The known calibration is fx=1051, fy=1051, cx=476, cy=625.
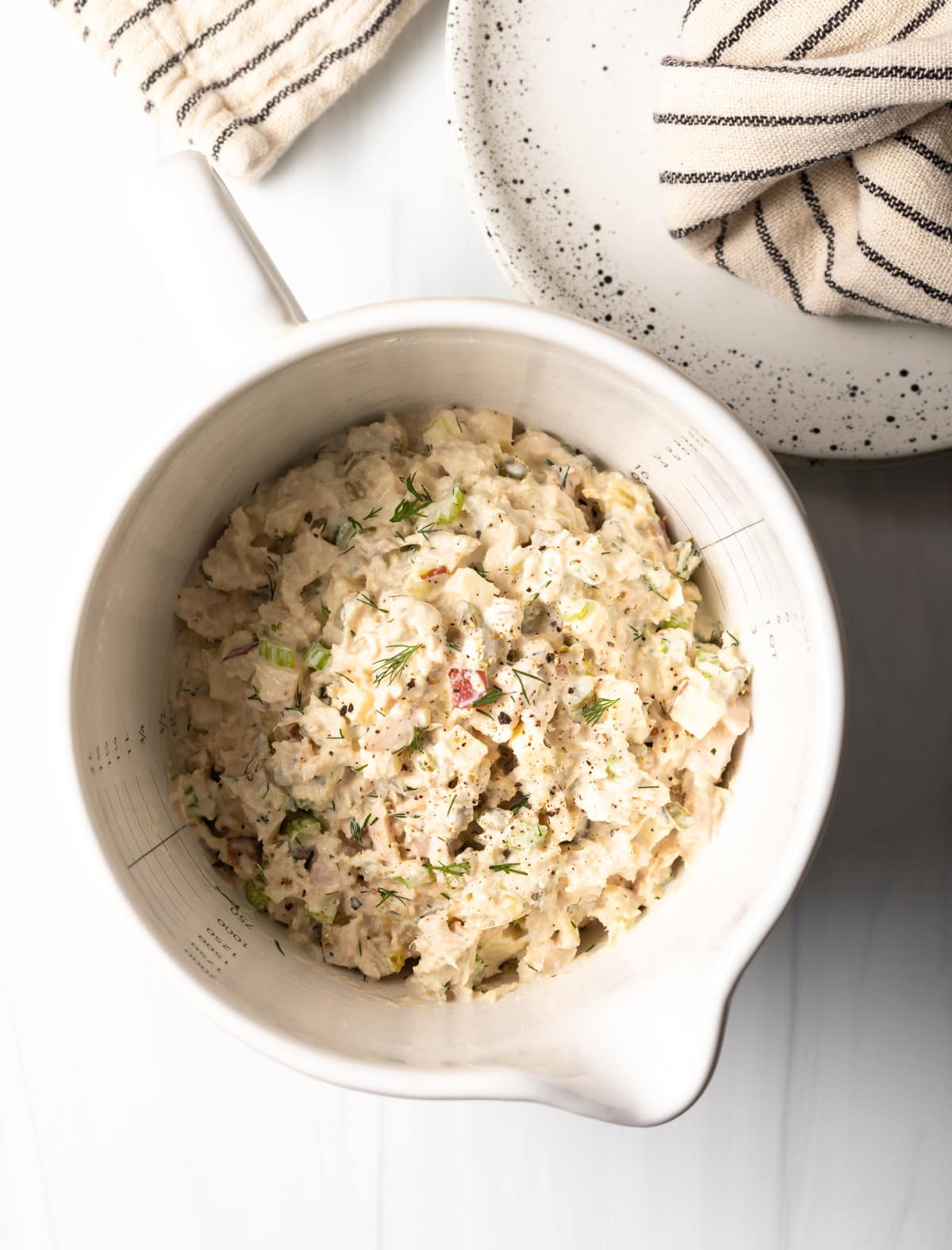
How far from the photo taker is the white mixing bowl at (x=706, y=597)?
66 cm

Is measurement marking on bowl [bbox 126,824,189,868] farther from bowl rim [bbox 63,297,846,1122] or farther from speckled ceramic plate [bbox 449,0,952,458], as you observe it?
speckled ceramic plate [bbox 449,0,952,458]

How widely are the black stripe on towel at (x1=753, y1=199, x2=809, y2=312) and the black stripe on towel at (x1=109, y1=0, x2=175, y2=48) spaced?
0.61m

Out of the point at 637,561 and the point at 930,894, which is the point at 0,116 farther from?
the point at 930,894

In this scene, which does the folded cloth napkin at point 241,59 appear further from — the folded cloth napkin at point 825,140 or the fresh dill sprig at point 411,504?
the fresh dill sprig at point 411,504

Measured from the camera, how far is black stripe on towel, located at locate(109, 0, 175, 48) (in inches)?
40.5

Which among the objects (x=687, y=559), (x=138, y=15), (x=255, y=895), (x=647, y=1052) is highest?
(x=138, y=15)

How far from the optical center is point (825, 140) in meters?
0.85

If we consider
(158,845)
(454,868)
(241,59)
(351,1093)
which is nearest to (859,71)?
(241,59)

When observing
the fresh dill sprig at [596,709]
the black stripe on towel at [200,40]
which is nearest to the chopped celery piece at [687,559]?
the fresh dill sprig at [596,709]

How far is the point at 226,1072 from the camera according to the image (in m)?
1.10

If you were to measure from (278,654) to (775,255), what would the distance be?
562mm

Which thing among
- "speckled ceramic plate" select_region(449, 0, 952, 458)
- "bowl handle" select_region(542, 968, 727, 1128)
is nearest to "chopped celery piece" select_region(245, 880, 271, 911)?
"bowl handle" select_region(542, 968, 727, 1128)

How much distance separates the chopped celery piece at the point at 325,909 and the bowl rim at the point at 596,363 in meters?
0.13

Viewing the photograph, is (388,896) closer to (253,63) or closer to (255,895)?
(255,895)
